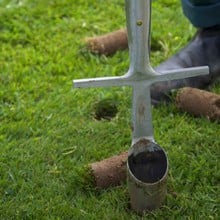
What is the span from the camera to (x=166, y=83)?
2.45 m

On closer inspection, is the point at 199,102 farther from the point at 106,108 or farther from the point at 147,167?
the point at 147,167

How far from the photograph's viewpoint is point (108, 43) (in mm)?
2797

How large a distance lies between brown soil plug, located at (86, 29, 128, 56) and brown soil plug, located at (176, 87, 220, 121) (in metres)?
0.51

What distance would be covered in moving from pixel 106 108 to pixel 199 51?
0.43m

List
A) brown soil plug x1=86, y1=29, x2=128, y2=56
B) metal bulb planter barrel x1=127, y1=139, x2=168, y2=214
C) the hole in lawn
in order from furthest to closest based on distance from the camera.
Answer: brown soil plug x1=86, y1=29, x2=128, y2=56
the hole in lawn
metal bulb planter barrel x1=127, y1=139, x2=168, y2=214

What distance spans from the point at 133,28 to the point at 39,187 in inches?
23.7

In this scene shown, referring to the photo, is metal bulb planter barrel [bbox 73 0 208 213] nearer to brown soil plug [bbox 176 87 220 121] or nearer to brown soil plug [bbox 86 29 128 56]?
brown soil plug [bbox 176 87 220 121]

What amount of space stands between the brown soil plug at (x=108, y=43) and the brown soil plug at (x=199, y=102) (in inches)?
20.2

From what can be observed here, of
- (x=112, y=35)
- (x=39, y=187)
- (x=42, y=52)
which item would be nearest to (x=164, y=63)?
(x=112, y=35)

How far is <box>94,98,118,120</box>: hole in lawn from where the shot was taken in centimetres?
245

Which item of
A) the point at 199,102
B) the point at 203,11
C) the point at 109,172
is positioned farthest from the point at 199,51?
the point at 109,172

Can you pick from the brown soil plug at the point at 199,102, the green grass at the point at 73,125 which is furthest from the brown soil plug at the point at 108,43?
the brown soil plug at the point at 199,102

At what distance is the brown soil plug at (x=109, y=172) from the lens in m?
2.00

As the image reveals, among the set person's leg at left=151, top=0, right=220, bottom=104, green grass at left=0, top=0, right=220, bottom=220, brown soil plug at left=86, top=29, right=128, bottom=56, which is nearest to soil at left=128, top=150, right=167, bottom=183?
green grass at left=0, top=0, right=220, bottom=220
